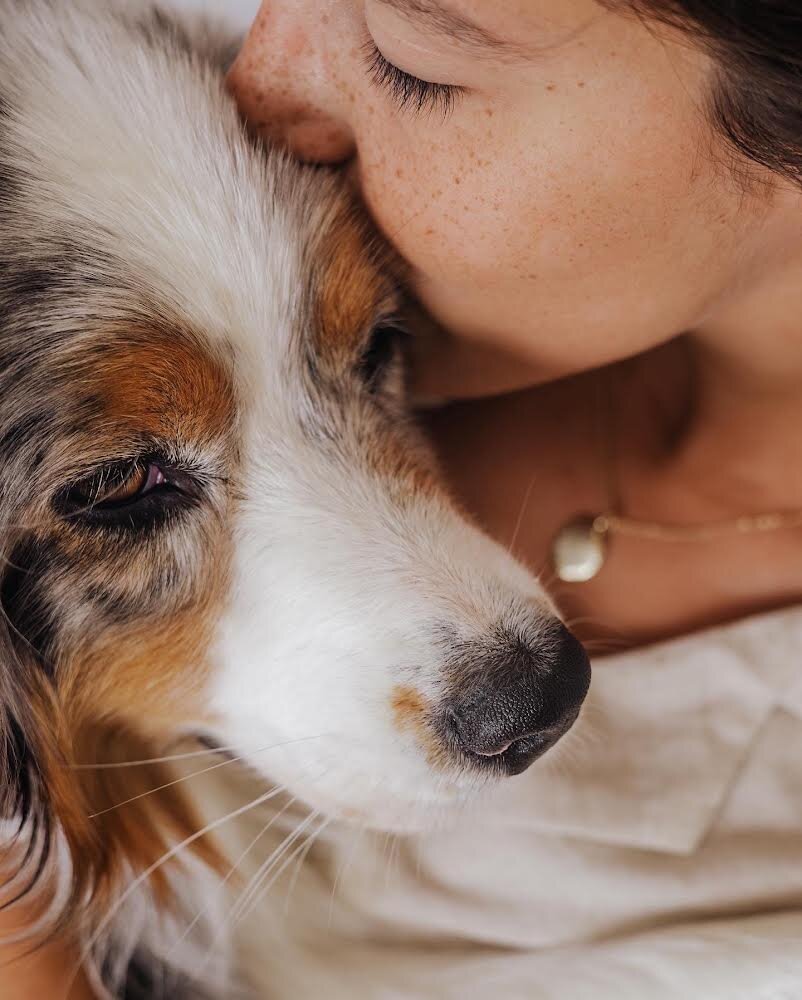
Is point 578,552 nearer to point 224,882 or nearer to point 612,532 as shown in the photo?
point 612,532

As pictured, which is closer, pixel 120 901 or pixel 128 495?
pixel 128 495

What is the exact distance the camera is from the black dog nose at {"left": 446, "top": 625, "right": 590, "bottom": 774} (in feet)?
2.71

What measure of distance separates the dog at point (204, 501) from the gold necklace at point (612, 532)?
28 centimetres

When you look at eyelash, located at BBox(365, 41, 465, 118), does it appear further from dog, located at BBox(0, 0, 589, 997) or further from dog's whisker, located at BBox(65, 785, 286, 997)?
dog's whisker, located at BBox(65, 785, 286, 997)

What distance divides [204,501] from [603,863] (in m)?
0.55

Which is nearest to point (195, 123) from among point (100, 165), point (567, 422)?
point (100, 165)

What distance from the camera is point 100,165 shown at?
32.4 inches

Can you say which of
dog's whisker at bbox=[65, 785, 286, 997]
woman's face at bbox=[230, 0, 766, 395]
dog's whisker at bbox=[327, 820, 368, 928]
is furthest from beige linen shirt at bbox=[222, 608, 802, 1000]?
woman's face at bbox=[230, 0, 766, 395]

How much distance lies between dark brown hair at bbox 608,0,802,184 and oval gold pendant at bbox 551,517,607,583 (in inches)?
21.2

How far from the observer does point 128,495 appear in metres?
0.84

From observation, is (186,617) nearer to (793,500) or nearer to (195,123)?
(195,123)

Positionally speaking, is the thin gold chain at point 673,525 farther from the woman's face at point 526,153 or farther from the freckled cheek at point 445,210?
the freckled cheek at point 445,210

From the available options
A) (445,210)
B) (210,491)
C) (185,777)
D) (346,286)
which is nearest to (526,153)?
(445,210)

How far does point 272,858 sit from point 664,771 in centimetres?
41
